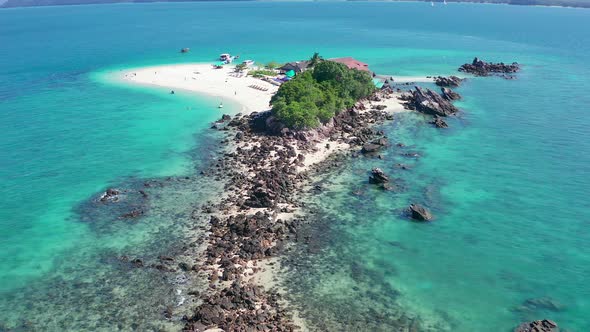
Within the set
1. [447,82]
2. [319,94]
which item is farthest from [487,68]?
Answer: [319,94]

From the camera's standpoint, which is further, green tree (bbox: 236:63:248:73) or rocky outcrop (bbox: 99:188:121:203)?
green tree (bbox: 236:63:248:73)

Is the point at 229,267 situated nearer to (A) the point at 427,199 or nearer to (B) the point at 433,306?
(B) the point at 433,306

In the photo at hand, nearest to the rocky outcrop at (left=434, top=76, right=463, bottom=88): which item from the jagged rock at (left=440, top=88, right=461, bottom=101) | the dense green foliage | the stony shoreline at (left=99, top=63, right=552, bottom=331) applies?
the jagged rock at (left=440, top=88, right=461, bottom=101)

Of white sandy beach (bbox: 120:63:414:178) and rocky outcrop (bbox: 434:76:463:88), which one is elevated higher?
rocky outcrop (bbox: 434:76:463:88)

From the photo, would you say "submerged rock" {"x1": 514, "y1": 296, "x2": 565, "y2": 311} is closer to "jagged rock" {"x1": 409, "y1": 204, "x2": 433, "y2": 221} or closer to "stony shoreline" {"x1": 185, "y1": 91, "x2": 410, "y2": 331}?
"jagged rock" {"x1": 409, "y1": 204, "x2": 433, "y2": 221}

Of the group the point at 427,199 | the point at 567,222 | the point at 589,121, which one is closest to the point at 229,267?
the point at 427,199

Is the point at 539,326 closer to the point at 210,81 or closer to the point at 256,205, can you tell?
the point at 256,205
